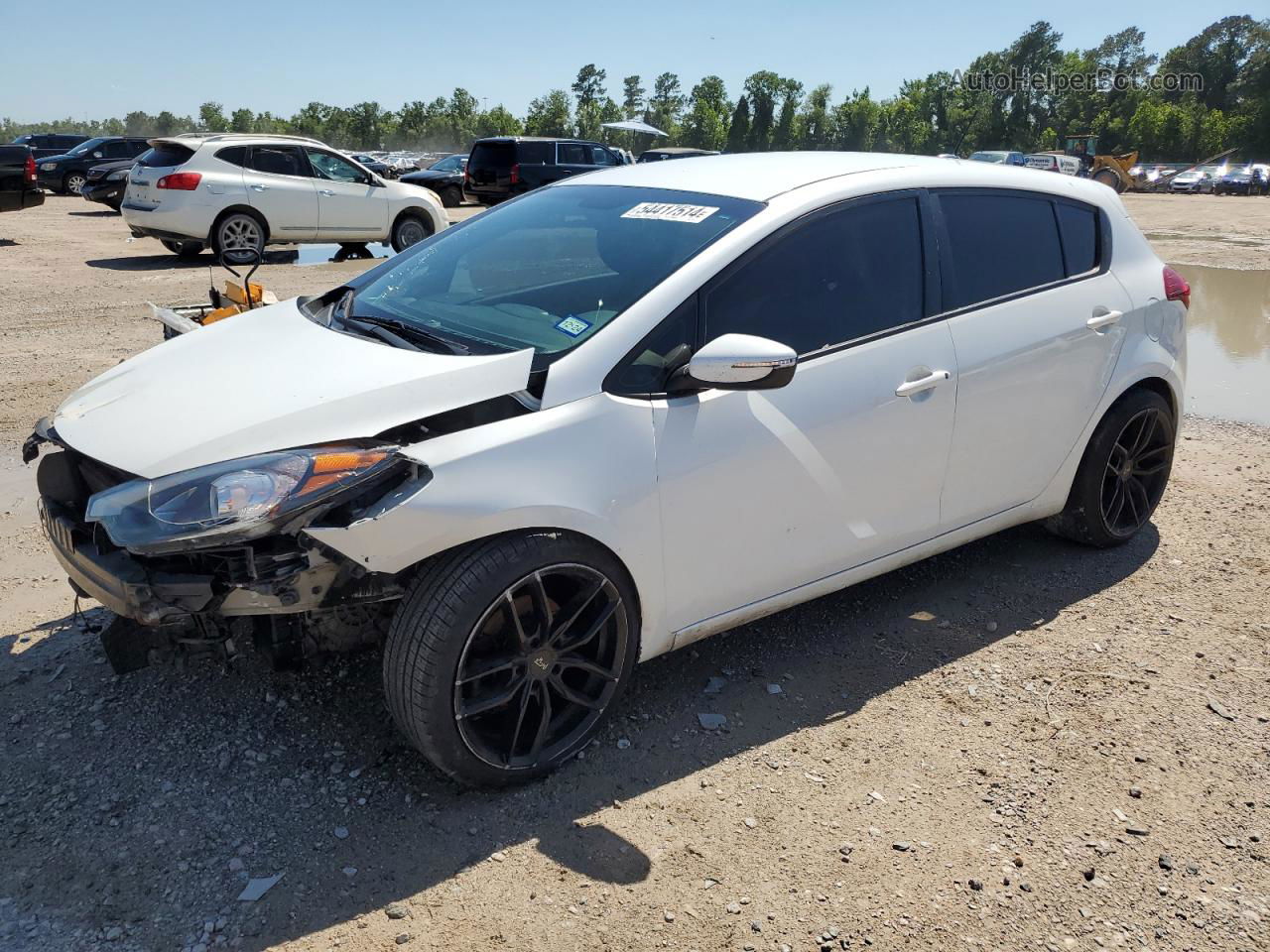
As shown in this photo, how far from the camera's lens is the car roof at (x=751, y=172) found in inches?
139

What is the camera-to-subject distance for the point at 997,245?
396cm

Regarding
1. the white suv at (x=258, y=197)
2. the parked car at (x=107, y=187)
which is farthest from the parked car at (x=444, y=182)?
the white suv at (x=258, y=197)

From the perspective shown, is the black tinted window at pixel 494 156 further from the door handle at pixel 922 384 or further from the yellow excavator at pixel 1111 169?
the yellow excavator at pixel 1111 169

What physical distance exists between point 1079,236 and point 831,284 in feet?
5.01

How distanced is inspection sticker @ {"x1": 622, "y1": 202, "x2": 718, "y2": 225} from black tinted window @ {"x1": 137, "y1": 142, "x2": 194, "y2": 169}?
12066 millimetres

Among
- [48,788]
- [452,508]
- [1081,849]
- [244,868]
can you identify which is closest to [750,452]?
[452,508]

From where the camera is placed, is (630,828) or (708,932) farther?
(630,828)

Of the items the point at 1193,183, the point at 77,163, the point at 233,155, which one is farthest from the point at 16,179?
the point at 1193,183

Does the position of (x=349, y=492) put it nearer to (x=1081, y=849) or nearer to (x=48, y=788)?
(x=48, y=788)

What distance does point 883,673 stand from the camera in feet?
12.1

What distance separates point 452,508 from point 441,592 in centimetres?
23

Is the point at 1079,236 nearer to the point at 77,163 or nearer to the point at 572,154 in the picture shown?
the point at 572,154

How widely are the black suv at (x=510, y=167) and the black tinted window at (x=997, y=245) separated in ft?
58.4

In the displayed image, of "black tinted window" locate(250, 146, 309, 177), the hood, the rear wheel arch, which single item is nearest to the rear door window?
"black tinted window" locate(250, 146, 309, 177)
